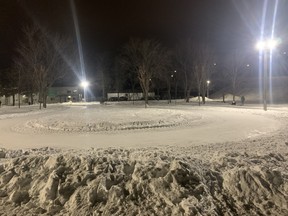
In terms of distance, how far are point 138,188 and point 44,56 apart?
49.5m

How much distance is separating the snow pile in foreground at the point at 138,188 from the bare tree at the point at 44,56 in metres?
42.8

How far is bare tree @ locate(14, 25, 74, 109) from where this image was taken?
Result: 49.6 metres

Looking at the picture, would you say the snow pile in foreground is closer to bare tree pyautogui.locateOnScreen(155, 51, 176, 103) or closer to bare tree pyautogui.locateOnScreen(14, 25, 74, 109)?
bare tree pyautogui.locateOnScreen(14, 25, 74, 109)

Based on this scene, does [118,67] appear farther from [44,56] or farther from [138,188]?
[138,188]

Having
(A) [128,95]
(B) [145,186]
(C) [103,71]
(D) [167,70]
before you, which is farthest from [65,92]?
(B) [145,186]

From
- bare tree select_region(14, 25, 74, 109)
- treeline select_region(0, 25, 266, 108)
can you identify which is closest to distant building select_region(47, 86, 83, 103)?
treeline select_region(0, 25, 266, 108)

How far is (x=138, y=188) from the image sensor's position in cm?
655

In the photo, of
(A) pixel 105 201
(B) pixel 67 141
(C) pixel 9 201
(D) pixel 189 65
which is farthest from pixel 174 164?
(D) pixel 189 65

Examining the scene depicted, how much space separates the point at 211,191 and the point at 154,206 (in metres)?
1.24

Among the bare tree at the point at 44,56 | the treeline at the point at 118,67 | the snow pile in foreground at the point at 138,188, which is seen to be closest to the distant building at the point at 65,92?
the treeline at the point at 118,67

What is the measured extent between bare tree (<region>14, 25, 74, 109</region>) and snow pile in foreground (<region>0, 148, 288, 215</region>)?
140 feet

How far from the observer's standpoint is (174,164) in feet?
24.0

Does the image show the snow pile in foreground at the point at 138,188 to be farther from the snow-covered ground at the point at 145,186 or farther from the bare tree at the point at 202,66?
the bare tree at the point at 202,66

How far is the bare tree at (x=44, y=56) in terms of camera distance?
163 feet
